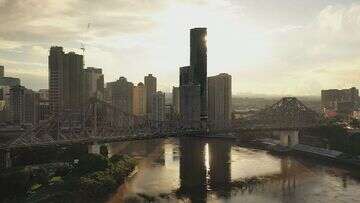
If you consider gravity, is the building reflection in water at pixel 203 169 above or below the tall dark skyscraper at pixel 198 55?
below

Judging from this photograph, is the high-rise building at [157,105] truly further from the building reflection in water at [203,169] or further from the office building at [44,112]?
the building reflection in water at [203,169]

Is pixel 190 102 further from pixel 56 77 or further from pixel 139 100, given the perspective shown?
pixel 139 100

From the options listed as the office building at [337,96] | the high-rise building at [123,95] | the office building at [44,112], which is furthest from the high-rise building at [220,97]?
the office building at [337,96]

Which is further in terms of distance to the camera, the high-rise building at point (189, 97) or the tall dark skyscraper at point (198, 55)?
the high-rise building at point (189, 97)

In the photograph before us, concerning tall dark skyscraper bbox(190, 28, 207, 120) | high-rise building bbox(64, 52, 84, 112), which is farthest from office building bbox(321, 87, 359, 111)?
high-rise building bbox(64, 52, 84, 112)

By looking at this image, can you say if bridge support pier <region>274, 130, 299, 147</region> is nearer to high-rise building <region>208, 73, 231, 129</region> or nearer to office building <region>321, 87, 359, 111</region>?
high-rise building <region>208, 73, 231, 129</region>

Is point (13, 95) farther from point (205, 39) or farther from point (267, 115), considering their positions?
point (267, 115)

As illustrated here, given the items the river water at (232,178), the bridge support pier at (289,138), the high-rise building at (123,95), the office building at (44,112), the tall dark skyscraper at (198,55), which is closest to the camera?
the river water at (232,178)

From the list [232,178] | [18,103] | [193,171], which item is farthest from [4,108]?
[232,178]
